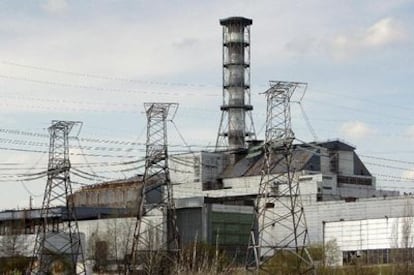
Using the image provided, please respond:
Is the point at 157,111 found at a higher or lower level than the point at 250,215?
higher

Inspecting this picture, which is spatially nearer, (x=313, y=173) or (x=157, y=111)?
(x=157, y=111)

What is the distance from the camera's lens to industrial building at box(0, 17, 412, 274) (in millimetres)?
52719

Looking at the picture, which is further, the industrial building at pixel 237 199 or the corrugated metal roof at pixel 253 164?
the corrugated metal roof at pixel 253 164

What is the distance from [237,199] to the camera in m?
66.9

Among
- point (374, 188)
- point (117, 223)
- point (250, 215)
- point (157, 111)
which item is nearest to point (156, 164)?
point (157, 111)

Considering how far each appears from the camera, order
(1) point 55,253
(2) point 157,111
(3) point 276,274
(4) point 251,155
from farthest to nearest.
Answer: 1. (4) point 251,155
2. (1) point 55,253
3. (2) point 157,111
4. (3) point 276,274

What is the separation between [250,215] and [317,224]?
5.51 meters

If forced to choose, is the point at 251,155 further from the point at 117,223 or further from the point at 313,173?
the point at 117,223

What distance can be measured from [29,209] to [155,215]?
37.6ft

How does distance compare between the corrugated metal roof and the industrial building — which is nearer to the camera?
the industrial building

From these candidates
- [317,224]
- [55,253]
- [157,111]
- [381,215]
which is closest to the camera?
[157,111]

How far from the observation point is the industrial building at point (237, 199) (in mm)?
52719

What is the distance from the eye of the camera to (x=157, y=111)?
109 feet

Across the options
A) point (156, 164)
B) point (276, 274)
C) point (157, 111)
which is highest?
point (157, 111)
